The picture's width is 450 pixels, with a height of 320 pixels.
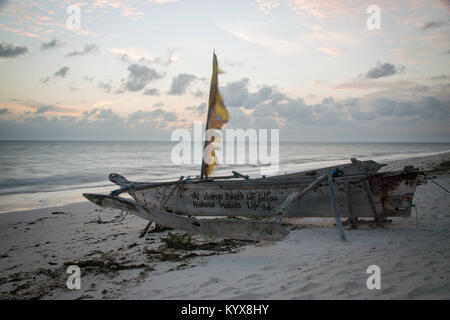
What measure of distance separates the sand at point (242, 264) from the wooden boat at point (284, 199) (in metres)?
0.50

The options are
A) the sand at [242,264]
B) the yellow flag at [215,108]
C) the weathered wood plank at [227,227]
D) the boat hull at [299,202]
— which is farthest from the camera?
the yellow flag at [215,108]

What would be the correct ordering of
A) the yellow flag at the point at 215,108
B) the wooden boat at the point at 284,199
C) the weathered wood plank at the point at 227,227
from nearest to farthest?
the weathered wood plank at the point at 227,227, the wooden boat at the point at 284,199, the yellow flag at the point at 215,108

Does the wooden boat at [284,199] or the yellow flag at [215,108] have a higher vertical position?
the yellow flag at [215,108]

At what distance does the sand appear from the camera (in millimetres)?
3512

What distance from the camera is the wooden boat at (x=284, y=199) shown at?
505cm

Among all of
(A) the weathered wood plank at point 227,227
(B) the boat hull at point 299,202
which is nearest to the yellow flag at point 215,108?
(B) the boat hull at point 299,202

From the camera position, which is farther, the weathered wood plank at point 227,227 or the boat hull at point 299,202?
the boat hull at point 299,202

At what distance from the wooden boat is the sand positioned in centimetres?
50

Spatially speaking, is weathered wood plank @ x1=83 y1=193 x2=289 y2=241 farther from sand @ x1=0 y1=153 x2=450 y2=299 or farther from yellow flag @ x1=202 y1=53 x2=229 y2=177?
yellow flag @ x1=202 y1=53 x2=229 y2=177

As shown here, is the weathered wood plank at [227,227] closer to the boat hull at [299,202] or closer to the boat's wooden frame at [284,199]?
the boat's wooden frame at [284,199]

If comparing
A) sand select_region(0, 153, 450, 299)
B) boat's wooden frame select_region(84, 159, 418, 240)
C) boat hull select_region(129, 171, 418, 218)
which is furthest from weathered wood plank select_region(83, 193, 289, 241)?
A: boat hull select_region(129, 171, 418, 218)

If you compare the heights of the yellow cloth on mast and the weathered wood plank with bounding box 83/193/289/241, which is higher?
the yellow cloth on mast

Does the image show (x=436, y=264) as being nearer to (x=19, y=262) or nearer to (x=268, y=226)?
(x=268, y=226)
